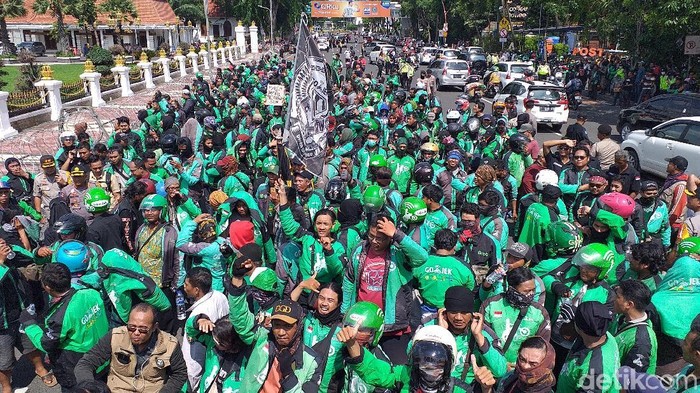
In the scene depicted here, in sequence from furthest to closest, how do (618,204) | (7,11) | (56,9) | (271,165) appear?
(56,9) → (7,11) → (271,165) → (618,204)

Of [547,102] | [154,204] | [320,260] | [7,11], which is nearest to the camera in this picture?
[320,260]

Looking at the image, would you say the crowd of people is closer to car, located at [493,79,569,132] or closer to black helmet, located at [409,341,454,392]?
black helmet, located at [409,341,454,392]

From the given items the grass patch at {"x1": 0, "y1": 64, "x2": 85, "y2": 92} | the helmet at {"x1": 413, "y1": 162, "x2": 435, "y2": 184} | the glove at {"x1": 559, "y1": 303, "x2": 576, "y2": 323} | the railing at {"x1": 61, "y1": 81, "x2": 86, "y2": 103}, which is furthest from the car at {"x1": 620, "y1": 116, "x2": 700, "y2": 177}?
the grass patch at {"x1": 0, "y1": 64, "x2": 85, "y2": 92}

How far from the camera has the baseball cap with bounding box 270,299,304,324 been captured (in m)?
3.29

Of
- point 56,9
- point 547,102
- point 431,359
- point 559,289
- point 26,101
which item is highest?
point 56,9

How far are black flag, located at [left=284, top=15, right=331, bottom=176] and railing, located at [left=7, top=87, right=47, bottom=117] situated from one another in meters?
12.4

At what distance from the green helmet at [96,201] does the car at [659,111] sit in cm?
1429

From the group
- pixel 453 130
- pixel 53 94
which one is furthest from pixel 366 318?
A: pixel 53 94

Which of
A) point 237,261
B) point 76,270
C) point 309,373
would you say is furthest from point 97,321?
point 309,373

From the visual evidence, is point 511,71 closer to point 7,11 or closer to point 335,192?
point 335,192

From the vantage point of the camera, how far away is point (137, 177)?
266 inches

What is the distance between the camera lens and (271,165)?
24.9ft

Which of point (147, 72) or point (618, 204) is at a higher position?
point (618, 204)

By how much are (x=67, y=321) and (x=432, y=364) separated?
2565 millimetres
